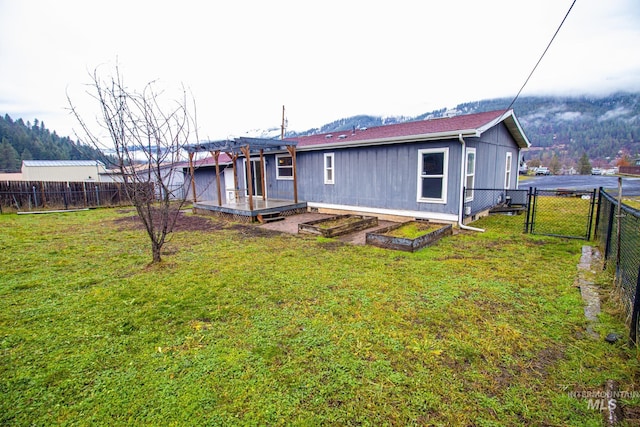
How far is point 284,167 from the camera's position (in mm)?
12055

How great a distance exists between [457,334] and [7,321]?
4.89m

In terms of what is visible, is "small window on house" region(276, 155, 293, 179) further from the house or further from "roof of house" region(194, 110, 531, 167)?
"roof of house" region(194, 110, 531, 167)

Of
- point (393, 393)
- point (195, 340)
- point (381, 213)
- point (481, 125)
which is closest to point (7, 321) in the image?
point (195, 340)

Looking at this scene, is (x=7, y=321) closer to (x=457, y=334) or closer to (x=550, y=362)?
(x=457, y=334)

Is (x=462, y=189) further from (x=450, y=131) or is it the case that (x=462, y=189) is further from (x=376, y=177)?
(x=376, y=177)

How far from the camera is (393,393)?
7.08 feet

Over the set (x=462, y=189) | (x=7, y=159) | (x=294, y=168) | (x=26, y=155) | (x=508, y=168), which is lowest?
(x=462, y=189)

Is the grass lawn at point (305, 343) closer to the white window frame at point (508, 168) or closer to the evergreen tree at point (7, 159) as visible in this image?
the white window frame at point (508, 168)

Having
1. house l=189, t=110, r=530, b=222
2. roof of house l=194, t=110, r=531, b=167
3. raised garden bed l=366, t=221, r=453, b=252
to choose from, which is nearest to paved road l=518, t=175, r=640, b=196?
roof of house l=194, t=110, r=531, b=167

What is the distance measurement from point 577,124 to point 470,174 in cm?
11734

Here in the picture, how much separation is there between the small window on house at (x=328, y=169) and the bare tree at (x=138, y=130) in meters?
5.85

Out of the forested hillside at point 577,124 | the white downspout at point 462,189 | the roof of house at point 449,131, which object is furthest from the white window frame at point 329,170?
the forested hillside at point 577,124

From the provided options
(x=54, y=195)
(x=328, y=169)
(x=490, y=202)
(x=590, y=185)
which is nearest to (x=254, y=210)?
(x=328, y=169)

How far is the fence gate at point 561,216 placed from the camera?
6.72m
